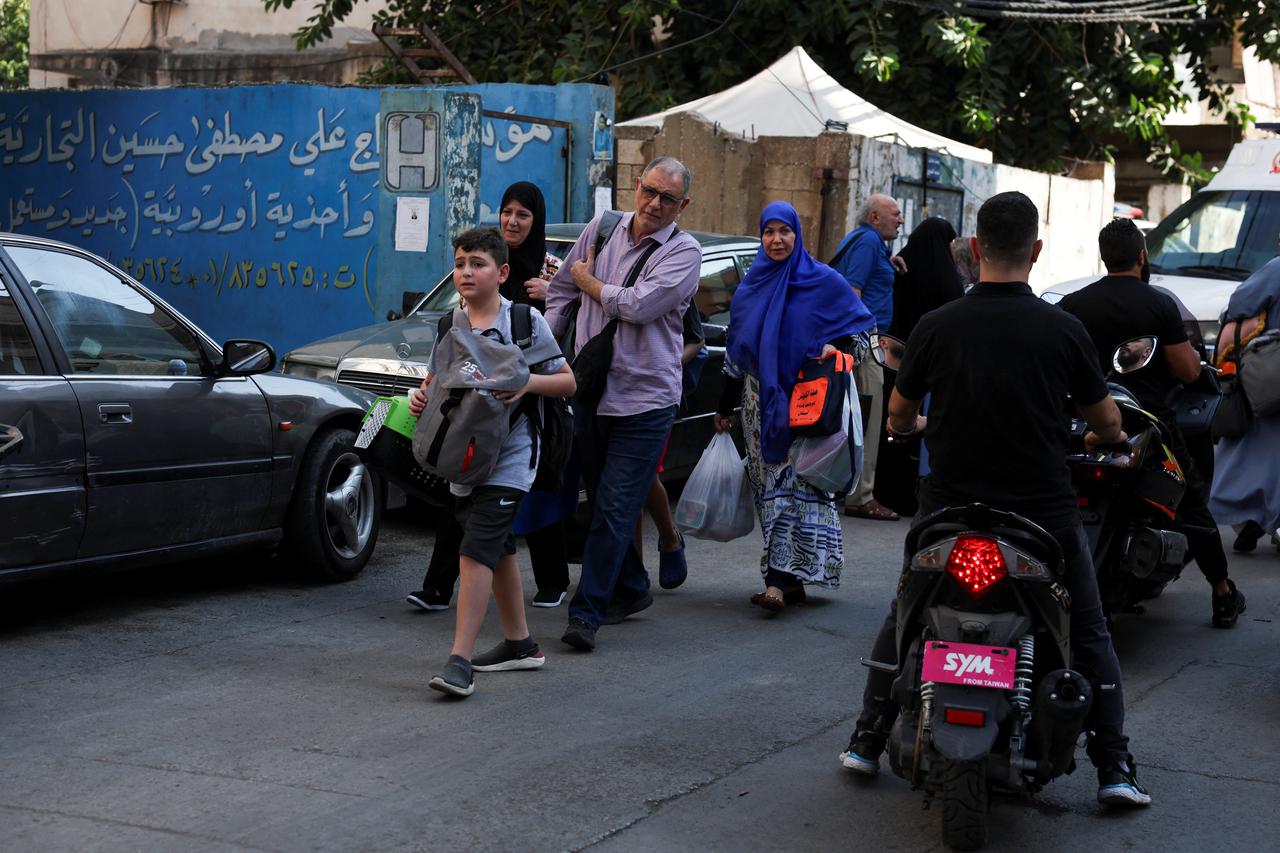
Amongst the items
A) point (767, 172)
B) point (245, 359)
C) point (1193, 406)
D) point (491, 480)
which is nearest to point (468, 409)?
point (491, 480)

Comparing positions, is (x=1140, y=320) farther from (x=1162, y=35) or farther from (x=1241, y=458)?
(x=1162, y=35)

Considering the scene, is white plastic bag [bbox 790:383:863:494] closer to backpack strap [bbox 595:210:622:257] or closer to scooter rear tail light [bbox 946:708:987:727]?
backpack strap [bbox 595:210:622:257]

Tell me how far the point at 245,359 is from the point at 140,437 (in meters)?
0.68

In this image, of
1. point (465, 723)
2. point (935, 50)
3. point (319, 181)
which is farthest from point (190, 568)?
point (935, 50)

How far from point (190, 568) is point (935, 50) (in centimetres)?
1275

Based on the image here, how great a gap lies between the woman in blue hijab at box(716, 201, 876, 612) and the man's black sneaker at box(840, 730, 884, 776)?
2.42 metres

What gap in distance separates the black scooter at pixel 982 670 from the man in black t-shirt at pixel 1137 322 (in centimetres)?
216

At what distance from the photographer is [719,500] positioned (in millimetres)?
7434

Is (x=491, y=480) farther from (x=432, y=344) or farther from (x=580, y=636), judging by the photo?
(x=432, y=344)

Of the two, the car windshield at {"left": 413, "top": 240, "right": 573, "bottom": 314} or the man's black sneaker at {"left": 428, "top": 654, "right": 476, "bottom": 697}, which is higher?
the car windshield at {"left": 413, "top": 240, "right": 573, "bottom": 314}

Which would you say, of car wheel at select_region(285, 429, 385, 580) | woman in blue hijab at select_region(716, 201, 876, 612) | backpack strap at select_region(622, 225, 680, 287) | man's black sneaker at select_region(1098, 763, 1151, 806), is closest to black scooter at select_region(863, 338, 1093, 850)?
man's black sneaker at select_region(1098, 763, 1151, 806)

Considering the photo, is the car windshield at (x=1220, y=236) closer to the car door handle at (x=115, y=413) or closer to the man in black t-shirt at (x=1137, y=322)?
the man in black t-shirt at (x=1137, y=322)

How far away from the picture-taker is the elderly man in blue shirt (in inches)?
398

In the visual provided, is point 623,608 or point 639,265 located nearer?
point 639,265
